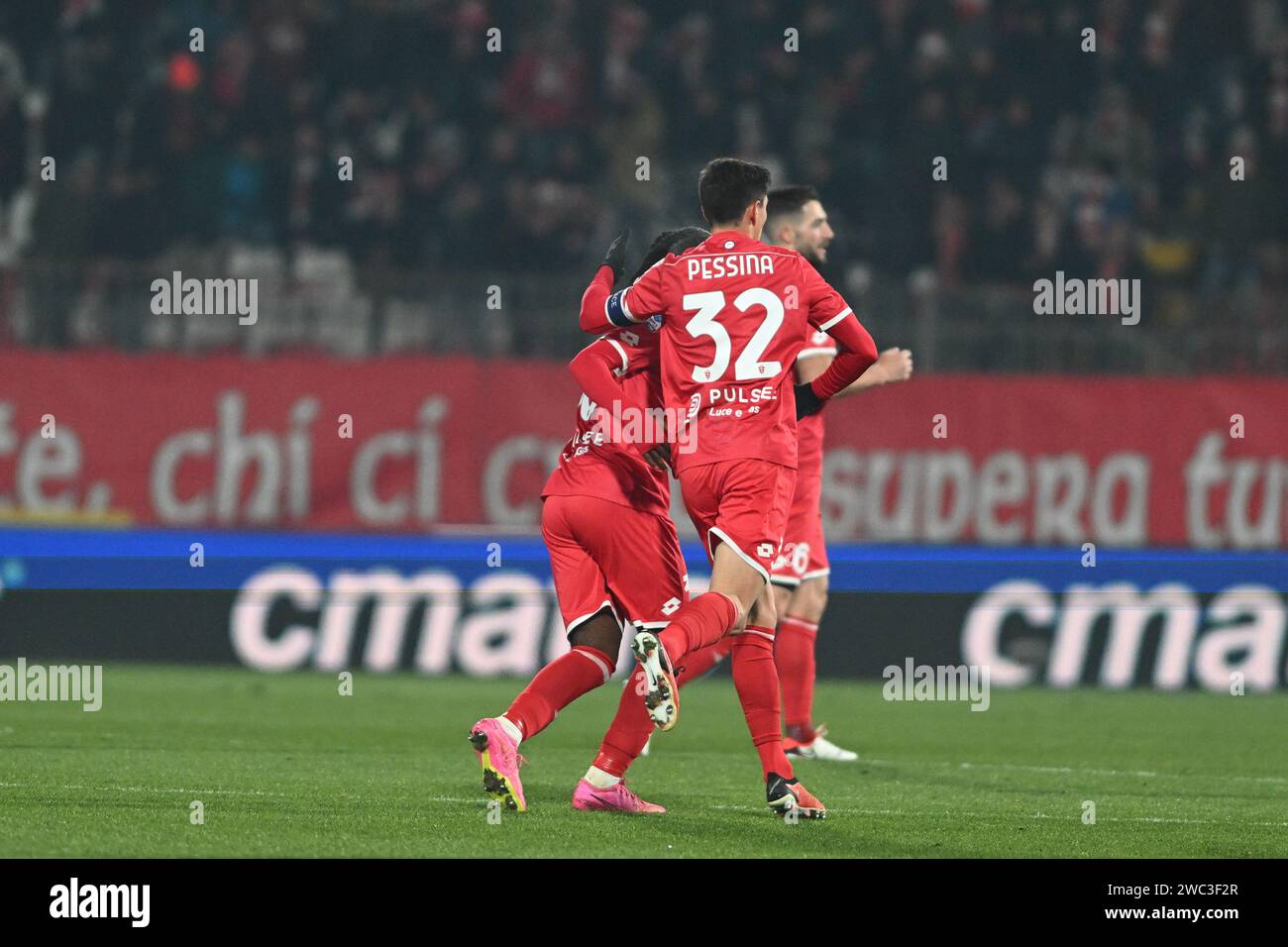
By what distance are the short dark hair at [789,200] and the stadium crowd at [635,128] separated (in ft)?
23.2

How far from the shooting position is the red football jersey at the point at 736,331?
7.17 m

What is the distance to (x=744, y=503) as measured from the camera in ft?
23.2

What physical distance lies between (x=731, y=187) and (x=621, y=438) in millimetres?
1026

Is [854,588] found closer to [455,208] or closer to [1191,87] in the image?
[455,208]

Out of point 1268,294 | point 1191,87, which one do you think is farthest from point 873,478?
point 1191,87

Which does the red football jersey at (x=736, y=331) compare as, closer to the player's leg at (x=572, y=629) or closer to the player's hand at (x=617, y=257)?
the player's hand at (x=617, y=257)

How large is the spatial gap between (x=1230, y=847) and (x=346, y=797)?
10.3 ft

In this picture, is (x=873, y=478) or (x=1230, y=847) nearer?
(x=1230, y=847)

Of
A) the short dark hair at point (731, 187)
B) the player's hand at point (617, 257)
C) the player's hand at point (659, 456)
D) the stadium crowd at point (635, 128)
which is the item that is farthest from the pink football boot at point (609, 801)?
the stadium crowd at point (635, 128)

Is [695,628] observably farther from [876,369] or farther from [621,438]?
[876,369]

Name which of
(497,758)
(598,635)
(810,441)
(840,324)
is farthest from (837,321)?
(810,441)

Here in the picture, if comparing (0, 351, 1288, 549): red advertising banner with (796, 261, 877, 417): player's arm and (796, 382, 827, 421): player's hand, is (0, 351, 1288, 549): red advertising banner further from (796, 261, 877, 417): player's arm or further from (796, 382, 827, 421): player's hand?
(796, 261, 877, 417): player's arm

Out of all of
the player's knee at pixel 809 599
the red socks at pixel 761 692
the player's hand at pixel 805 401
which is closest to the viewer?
the red socks at pixel 761 692

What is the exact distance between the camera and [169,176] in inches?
691
